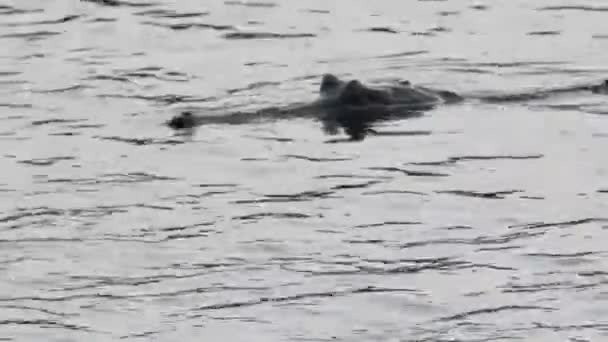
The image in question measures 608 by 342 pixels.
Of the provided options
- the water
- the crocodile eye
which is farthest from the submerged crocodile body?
the water

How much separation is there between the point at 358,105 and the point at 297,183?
3227 mm

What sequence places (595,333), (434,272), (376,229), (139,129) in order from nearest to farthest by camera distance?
1. (595,333)
2. (434,272)
3. (376,229)
4. (139,129)

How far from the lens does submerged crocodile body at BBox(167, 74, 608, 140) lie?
22.0 meters

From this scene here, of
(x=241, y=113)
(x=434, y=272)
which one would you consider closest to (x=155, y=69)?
(x=241, y=113)

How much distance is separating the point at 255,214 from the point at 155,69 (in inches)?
271

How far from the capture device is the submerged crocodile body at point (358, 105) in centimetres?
2203

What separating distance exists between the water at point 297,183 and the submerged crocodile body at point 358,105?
10.5 inches

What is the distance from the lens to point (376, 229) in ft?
58.5

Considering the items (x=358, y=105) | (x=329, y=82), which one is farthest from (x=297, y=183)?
(x=329, y=82)

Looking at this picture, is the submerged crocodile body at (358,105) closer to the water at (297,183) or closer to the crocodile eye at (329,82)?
the crocodile eye at (329,82)

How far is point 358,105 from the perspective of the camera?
22.5 metres

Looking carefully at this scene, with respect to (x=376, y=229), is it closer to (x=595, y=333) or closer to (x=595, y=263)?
(x=595, y=263)

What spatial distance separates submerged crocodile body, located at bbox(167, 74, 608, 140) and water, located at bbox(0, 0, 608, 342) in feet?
0.88

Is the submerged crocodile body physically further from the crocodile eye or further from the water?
the water
